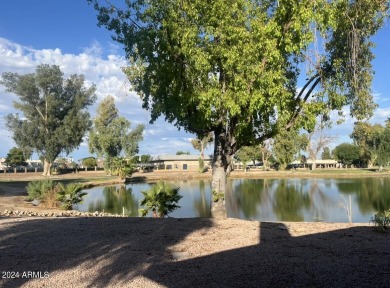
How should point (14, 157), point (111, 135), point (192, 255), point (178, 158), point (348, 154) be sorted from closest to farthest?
point (192, 255)
point (111, 135)
point (14, 157)
point (178, 158)
point (348, 154)

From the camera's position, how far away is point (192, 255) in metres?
6.88

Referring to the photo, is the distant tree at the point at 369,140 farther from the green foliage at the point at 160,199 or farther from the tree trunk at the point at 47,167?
the green foliage at the point at 160,199

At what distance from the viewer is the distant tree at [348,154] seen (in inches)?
4075

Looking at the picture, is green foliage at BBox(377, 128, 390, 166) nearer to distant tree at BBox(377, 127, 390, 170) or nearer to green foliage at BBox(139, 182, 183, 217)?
distant tree at BBox(377, 127, 390, 170)

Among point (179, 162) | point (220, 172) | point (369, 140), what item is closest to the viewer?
point (220, 172)

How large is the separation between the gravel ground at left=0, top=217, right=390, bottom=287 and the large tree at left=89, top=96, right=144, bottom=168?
2505 inches

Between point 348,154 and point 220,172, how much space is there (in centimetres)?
10037

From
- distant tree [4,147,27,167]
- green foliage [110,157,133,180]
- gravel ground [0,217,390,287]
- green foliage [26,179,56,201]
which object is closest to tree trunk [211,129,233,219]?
gravel ground [0,217,390,287]

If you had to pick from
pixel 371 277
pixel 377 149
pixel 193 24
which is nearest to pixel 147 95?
pixel 193 24

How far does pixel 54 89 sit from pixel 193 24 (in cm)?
5415

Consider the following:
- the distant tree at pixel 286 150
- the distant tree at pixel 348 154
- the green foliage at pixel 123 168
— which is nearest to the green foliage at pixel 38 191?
the green foliage at pixel 123 168

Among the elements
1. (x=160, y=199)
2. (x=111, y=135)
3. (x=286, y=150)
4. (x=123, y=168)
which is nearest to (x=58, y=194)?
(x=160, y=199)

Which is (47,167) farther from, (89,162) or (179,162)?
(179,162)

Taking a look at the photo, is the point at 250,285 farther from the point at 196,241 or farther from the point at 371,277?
the point at 196,241
